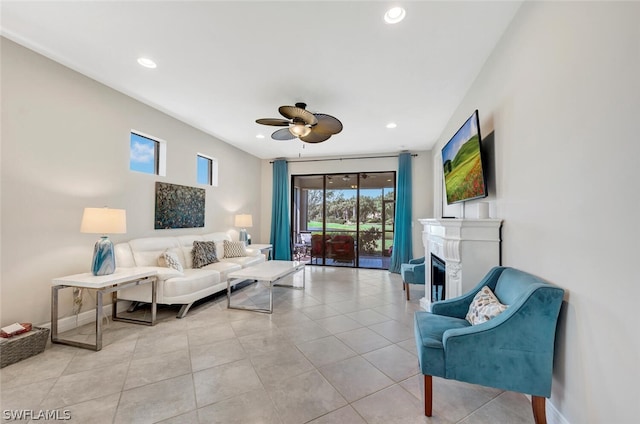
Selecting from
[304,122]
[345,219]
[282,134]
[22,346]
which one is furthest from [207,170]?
[22,346]

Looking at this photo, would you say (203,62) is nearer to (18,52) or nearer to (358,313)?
(18,52)

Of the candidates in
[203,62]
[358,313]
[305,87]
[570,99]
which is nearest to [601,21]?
[570,99]

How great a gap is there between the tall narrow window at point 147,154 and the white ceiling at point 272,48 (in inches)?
21.5

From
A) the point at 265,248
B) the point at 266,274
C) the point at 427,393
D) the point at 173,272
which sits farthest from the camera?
the point at 265,248

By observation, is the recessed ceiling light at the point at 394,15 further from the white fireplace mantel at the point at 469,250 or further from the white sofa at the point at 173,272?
the white sofa at the point at 173,272

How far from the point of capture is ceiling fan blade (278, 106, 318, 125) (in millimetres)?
2740

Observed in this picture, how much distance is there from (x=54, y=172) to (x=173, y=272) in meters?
1.61

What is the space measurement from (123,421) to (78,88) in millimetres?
3391

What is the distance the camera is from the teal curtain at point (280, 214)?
6.90m

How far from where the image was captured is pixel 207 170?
5336mm

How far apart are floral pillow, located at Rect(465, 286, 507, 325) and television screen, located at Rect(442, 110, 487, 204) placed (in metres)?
0.93

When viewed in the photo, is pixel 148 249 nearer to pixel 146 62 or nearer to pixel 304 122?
pixel 146 62

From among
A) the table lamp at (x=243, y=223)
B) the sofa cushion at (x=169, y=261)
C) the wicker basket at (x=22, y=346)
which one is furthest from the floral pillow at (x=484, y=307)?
the table lamp at (x=243, y=223)

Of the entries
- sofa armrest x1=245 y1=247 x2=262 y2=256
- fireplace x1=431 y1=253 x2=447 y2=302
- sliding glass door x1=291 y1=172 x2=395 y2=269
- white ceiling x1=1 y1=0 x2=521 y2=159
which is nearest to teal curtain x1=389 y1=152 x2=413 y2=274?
sliding glass door x1=291 y1=172 x2=395 y2=269
